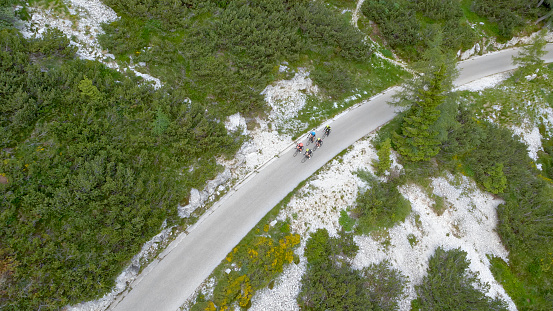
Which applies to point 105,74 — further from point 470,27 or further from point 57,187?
point 470,27

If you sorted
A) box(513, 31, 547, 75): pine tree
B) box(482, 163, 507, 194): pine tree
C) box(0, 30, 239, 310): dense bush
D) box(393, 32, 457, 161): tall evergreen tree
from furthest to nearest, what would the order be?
box(513, 31, 547, 75): pine tree, box(482, 163, 507, 194): pine tree, box(393, 32, 457, 161): tall evergreen tree, box(0, 30, 239, 310): dense bush

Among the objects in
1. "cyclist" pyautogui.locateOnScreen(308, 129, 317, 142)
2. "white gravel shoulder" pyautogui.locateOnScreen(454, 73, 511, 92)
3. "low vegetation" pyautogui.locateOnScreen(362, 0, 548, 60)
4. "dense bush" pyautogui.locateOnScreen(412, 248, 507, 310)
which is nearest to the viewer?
"dense bush" pyautogui.locateOnScreen(412, 248, 507, 310)

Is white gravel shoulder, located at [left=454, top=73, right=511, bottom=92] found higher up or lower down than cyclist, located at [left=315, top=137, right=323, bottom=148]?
lower down

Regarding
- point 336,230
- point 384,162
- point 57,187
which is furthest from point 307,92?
point 57,187

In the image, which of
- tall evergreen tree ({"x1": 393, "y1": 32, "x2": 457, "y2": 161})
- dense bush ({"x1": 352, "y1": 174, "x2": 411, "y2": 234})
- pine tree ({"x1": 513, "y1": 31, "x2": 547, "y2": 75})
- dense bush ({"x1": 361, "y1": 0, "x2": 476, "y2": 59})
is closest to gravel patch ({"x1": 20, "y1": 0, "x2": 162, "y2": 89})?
dense bush ({"x1": 352, "y1": 174, "x2": 411, "y2": 234})

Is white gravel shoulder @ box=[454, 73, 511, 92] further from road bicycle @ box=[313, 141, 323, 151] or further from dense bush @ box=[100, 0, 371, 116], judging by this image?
road bicycle @ box=[313, 141, 323, 151]

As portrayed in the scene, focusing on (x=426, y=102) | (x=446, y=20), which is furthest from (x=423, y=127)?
(x=446, y=20)
